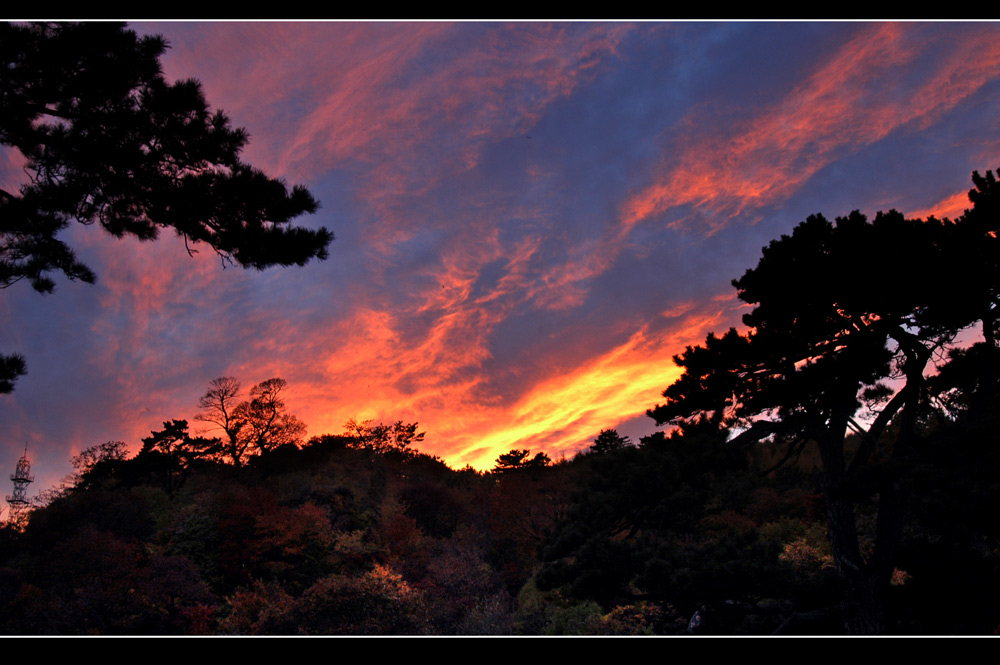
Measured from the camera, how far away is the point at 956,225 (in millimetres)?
9297

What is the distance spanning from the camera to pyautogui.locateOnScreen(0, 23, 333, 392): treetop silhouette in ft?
20.5

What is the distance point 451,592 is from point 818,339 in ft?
54.4

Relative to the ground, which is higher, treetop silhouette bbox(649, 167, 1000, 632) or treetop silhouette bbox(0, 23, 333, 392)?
treetop silhouette bbox(0, 23, 333, 392)

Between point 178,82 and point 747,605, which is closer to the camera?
point 178,82

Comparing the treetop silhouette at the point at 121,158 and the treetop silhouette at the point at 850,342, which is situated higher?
the treetop silhouette at the point at 121,158

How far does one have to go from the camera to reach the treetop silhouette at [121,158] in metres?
6.25

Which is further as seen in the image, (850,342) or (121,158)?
(850,342)

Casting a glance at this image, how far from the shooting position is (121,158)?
262 inches

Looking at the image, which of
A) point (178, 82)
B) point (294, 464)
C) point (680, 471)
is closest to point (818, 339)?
point (680, 471)

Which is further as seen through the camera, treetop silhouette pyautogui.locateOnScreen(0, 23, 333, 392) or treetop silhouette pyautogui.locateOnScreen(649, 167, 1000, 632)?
treetop silhouette pyautogui.locateOnScreen(649, 167, 1000, 632)

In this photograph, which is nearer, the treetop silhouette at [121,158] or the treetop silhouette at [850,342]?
the treetop silhouette at [121,158]

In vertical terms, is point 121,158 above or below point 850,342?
above
